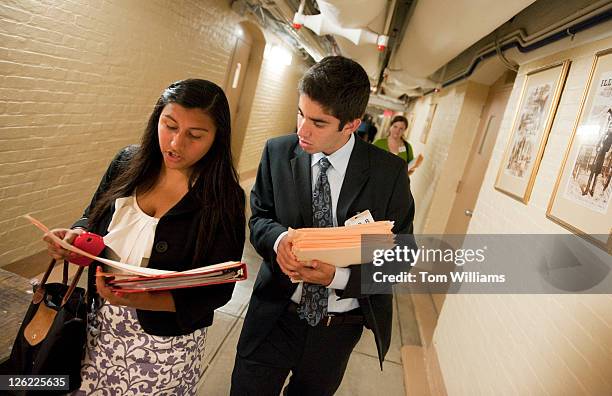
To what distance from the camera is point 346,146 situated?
4.64ft

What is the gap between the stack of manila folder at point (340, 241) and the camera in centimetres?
105

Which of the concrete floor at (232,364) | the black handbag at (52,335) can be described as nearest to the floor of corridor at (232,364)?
the concrete floor at (232,364)

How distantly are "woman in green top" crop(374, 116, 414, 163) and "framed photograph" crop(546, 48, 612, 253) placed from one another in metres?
2.84

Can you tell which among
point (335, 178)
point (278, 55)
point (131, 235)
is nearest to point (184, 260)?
point (131, 235)

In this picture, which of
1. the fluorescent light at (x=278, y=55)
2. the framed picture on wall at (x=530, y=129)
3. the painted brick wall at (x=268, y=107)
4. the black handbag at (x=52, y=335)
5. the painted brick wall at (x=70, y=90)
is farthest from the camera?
the painted brick wall at (x=268, y=107)

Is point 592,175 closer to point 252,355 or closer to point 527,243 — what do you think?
point 527,243

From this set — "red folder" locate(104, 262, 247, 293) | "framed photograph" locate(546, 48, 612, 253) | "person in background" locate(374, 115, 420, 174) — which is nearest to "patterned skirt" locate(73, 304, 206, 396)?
"red folder" locate(104, 262, 247, 293)

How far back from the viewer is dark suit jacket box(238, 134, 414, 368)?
1.37 metres

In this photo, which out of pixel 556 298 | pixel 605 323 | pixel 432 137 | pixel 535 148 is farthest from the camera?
pixel 432 137

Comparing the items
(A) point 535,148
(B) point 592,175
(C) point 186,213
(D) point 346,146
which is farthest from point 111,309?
(A) point 535,148

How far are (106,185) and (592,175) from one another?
190 cm

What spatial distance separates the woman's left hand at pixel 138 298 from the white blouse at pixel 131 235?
0.41ft

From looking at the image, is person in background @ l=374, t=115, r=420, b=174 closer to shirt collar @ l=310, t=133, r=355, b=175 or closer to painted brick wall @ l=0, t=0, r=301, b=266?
painted brick wall @ l=0, t=0, r=301, b=266

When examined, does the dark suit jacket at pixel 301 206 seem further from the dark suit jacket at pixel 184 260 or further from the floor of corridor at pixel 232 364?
the floor of corridor at pixel 232 364
